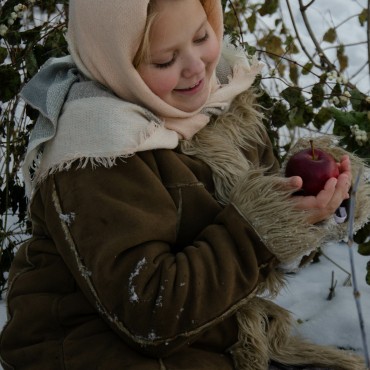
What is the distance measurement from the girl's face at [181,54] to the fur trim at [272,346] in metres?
0.57

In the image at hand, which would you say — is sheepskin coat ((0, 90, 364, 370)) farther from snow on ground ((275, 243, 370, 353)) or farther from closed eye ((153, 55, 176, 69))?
snow on ground ((275, 243, 370, 353))

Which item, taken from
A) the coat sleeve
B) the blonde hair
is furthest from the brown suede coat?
the blonde hair

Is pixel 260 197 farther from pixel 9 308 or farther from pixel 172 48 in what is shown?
pixel 9 308

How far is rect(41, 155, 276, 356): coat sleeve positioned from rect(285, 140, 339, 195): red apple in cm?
21

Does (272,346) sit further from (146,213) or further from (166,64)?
(166,64)

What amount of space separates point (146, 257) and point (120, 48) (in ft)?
1.65

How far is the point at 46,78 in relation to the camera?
2.03 m

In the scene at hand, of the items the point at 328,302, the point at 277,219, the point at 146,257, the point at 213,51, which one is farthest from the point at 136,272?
the point at 328,302

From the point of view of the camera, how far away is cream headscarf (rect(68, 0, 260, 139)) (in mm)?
1773

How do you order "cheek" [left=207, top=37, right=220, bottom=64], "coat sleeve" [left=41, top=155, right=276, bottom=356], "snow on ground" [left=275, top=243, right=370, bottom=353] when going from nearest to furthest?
"coat sleeve" [left=41, top=155, right=276, bottom=356]
"cheek" [left=207, top=37, right=220, bottom=64]
"snow on ground" [left=275, top=243, right=370, bottom=353]

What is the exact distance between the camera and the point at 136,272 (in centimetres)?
170

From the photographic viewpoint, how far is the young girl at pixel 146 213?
173 cm

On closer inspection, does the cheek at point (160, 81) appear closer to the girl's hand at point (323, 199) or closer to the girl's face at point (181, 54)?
the girl's face at point (181, 54)

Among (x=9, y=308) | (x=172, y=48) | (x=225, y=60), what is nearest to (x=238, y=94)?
(x=225, y=60)
